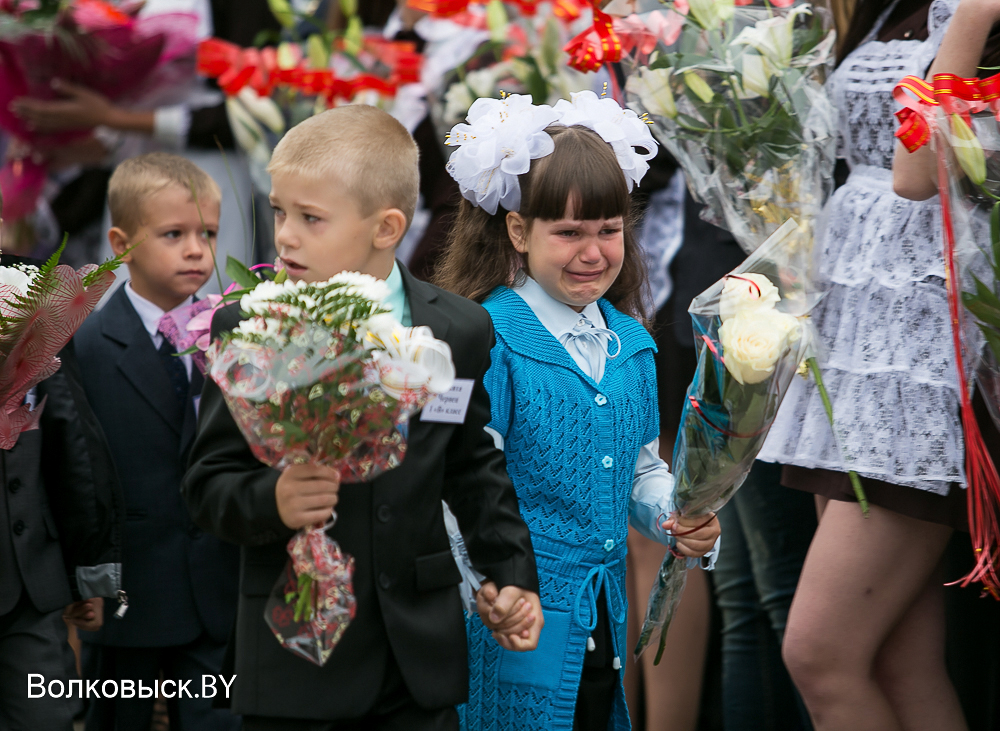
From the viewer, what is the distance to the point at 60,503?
2814mm

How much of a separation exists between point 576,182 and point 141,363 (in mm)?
1367

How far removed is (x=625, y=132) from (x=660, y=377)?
1.19 metres

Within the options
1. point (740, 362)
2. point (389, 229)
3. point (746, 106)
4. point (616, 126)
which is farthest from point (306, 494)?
point (746, 106)

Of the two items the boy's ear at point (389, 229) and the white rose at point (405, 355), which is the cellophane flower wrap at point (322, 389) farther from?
the boy's ear at point (389, 229)

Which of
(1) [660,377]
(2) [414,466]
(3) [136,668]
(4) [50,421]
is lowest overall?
(3) [136,668]

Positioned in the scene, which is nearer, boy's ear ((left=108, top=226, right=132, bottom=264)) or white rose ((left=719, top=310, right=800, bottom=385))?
white rose ((left=719, top=310, right=800, bottom=385))

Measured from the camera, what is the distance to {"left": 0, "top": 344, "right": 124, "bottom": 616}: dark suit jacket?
107 inches

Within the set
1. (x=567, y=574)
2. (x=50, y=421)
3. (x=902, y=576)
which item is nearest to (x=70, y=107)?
(x=50, y=421)

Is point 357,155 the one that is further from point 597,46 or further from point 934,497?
point 934,497

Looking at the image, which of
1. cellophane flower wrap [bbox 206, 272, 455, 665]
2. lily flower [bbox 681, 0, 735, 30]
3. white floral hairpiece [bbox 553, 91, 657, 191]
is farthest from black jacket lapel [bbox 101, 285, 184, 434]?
lily flower [bbox 681, 0, 735, 30]

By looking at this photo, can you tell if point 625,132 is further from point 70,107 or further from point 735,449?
point 70,107

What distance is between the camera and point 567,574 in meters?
2.41

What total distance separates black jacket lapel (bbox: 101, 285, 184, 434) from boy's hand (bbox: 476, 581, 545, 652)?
1.24m

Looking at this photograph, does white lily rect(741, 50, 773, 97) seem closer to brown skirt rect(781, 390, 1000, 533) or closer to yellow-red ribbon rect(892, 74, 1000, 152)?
yellow-red ribbon rect(892, 74, 1000, 152)
